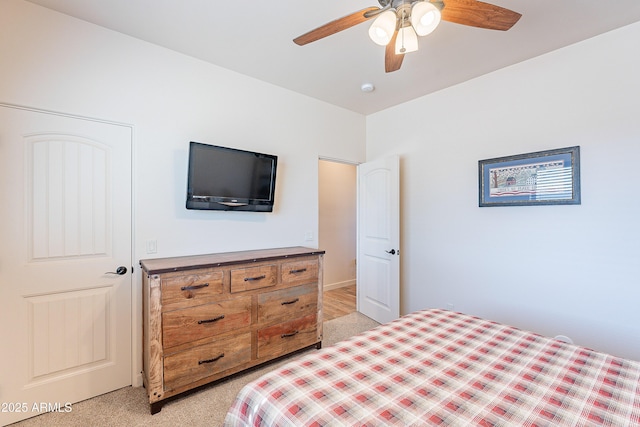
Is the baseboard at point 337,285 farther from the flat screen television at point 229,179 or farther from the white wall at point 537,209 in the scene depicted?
the flat screen television at point 229,179

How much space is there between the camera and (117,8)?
1903 millimetres

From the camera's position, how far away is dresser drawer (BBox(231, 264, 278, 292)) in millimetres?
2262

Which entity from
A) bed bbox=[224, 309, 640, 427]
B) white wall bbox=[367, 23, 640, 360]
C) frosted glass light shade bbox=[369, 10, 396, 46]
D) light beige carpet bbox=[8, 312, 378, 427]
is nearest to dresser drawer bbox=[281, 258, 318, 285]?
light beige carpet bbox=[8, 312, 378, 427]

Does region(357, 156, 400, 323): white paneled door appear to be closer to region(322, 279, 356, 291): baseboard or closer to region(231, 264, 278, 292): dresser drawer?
region(322, 279, 356, 291): baseboard

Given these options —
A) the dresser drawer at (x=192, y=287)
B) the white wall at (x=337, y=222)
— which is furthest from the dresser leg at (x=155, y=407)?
the white wall at (x=337, y=222)

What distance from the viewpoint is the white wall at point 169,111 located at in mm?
1897

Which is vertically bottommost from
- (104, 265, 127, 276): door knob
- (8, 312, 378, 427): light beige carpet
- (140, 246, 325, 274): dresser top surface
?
(8, 312, 378, 427): light beige carpet

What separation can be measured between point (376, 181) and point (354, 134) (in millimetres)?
778

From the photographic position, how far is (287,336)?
8.47 feet

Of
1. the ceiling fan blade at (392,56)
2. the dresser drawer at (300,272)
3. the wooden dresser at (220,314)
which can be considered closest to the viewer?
the ceiling fan blade at (392,56)

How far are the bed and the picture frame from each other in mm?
1404

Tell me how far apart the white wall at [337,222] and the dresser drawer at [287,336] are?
6.85 ft

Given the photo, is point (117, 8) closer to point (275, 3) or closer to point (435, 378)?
point (275, 3)

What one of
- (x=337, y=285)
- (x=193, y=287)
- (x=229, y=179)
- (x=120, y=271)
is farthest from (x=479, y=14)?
(x=337, y=285)
